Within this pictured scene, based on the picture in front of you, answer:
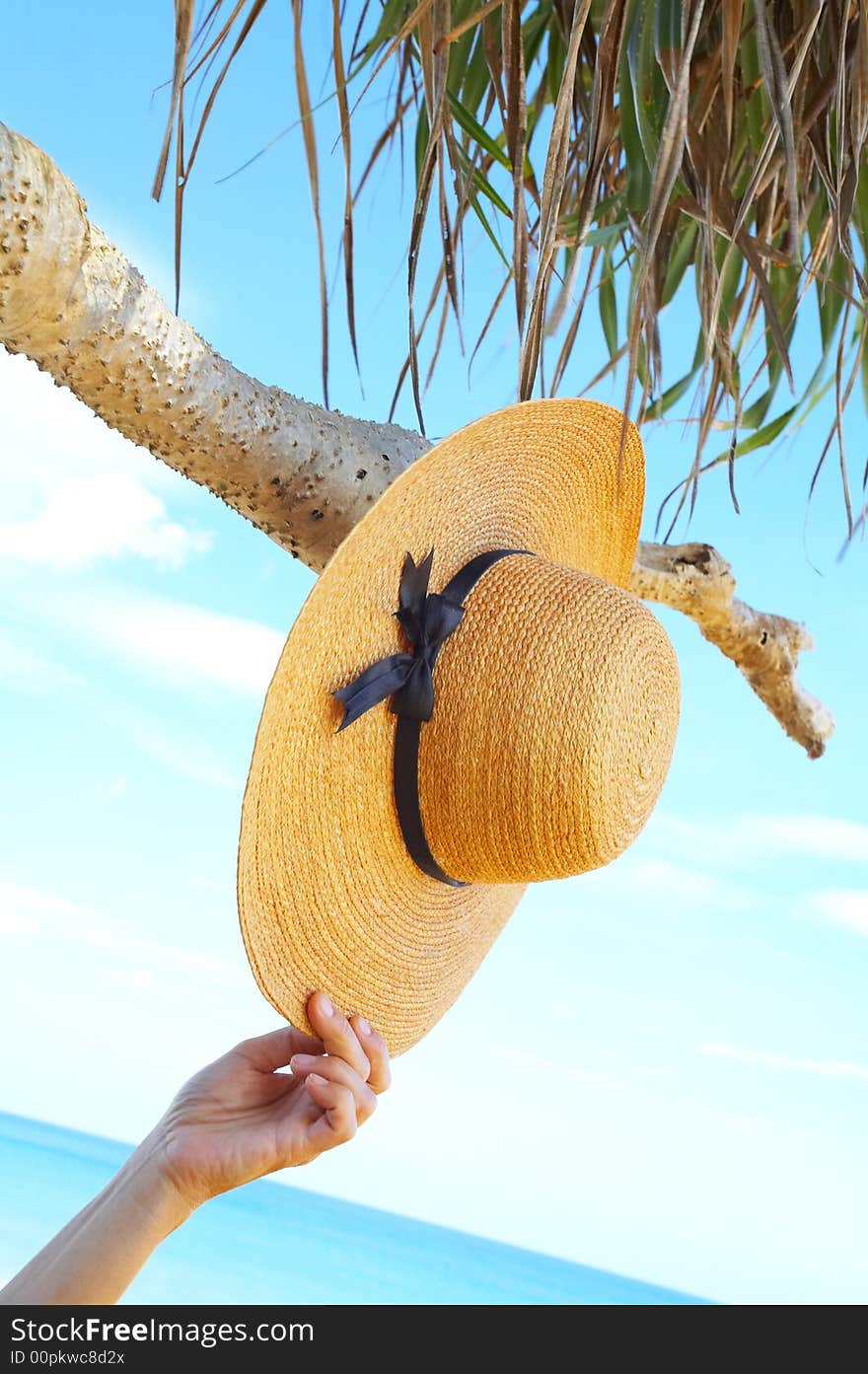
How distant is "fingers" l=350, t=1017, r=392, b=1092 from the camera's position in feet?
2.42

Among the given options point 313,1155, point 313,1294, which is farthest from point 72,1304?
point 313,1294

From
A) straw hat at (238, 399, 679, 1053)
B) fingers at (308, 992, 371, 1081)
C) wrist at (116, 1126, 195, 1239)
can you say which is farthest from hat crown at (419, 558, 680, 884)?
wrist at (116, 1126, 195, 1239)

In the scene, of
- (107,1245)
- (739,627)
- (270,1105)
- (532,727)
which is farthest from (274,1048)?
(739,627)

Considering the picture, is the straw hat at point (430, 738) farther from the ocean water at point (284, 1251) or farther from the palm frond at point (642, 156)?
the ocean water at point (284, 1251)

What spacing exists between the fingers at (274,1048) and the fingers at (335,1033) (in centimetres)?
1

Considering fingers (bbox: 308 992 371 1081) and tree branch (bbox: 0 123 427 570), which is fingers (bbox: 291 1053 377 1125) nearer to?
fingers (bbox: 308 992 371 1081)

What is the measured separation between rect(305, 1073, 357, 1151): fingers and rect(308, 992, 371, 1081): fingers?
0.03m

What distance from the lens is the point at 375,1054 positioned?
75 cm

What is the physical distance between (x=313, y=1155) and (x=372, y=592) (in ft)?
1.14

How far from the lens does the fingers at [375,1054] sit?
738 millimetres

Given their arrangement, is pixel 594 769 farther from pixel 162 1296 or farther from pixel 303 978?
pixel 162 1296

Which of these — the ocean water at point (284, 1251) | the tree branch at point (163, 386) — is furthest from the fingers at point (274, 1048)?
the ocean water at point (284, 1251)

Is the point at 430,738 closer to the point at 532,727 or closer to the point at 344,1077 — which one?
the point at 532,727

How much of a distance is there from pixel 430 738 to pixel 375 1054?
0.71ft
